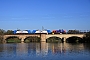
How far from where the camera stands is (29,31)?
13525cm

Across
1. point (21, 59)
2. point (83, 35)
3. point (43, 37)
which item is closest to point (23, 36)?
point (43, 37)

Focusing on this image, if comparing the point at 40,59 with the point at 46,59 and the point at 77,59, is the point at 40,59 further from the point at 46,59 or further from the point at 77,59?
the point at 77,59

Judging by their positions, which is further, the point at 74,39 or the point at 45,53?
the point at 74,39

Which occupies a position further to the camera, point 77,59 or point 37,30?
point 37,30

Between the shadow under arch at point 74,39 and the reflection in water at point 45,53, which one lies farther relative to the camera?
the shadow under arch at point 74,39

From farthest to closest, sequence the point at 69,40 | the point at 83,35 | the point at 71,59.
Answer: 1. the point at 69,40
2. the point at 83,35
3. the point at 71,59

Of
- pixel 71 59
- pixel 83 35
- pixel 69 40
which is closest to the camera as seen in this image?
pixel 71 59

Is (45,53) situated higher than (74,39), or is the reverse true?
(74,39)

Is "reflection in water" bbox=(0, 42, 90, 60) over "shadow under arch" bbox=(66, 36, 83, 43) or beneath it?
beneath

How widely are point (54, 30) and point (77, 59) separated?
104 metres

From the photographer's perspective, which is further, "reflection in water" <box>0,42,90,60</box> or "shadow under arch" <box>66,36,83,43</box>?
"shadow under arch" <box>66,36,83,43</box>

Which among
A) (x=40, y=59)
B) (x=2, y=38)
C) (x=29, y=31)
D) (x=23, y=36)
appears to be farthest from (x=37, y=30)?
(x=40, y=59)

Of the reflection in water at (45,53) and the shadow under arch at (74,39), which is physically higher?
the shadow under arch at (74,39)

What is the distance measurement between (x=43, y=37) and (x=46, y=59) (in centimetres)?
8715
